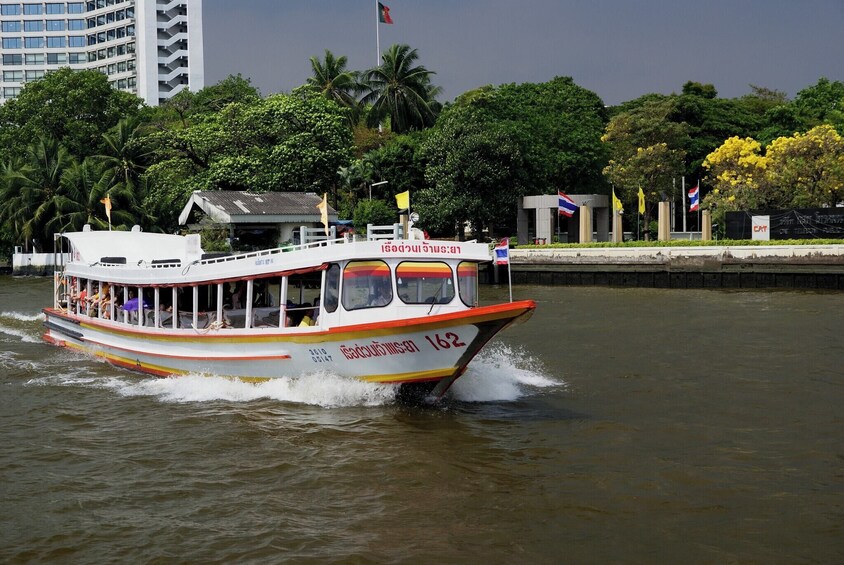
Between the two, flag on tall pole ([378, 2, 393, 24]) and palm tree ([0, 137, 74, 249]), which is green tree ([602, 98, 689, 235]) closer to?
flag on tall pole ([378, 2, 393, 24])

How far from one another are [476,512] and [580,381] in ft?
22.9

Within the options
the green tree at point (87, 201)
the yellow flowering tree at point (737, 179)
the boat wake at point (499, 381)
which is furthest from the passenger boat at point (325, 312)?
the green tree at point (87, 201)

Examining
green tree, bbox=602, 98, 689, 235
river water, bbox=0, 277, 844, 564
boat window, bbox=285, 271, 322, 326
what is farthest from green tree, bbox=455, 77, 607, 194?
boat window, bbox=285, 271, 322, 326

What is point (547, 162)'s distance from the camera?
158 ft

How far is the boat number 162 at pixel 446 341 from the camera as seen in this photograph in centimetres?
1206

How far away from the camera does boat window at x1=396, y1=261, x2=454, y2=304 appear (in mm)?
12711

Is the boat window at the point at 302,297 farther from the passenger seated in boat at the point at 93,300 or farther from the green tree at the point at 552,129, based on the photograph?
the green tree at the point at 552,129

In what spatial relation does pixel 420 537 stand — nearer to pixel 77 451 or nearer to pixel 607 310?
pixel 77 451

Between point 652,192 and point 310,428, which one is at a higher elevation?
point 652,192

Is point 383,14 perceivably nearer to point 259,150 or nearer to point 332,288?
point 259,150

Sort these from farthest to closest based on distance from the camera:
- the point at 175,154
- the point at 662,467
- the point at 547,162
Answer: the point at 175,154 < the point at 547,162 < the point at 662,467

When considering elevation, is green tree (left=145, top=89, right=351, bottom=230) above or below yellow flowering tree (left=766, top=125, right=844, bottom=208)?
above

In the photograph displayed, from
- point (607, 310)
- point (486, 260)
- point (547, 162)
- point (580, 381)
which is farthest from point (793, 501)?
point (547, 162)

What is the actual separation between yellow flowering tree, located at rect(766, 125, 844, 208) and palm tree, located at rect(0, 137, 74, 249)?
3879 cm
